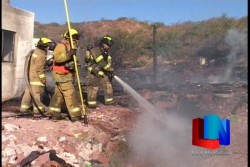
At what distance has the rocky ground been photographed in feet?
18.3

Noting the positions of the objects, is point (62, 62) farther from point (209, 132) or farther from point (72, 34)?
point (209, 132)

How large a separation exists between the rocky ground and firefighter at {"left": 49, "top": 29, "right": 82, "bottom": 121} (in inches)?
11.8

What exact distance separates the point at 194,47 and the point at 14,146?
24620 mm

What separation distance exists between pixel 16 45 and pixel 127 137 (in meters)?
4.01

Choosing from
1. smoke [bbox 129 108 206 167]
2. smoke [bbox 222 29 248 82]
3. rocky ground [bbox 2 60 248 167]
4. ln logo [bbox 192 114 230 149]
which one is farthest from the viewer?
smoke [bbox 222 29 248 82]

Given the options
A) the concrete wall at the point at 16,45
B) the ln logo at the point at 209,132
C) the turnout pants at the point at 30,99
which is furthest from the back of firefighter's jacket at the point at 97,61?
the ln logo at the point at 209,132

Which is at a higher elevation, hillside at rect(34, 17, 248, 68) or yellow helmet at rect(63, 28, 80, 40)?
hillside at rect(34, 17, 248, 68)

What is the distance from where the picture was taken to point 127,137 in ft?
22.2

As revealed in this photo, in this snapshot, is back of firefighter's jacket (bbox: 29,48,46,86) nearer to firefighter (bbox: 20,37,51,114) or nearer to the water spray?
firefighter (bbox: 20,37,51,114)

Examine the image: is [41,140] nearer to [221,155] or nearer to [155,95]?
[221,155]

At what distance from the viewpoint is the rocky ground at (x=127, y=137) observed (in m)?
5.57

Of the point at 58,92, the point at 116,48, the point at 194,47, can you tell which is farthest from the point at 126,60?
the point at 58,92

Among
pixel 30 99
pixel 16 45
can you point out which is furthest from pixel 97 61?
pixel 16 45

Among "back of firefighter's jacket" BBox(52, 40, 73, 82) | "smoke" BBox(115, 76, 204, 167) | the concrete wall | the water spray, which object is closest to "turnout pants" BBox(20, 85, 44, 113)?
"back of firefighter's jacket" BBox(52, 40, 73, 82)
